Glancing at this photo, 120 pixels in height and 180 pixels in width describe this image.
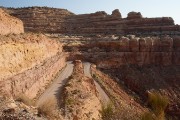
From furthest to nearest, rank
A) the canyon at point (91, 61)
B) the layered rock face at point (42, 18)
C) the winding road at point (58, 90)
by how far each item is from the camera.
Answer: the layered rock face at point (42, 18) → the winding road at point (58, 90) → the canyon at point (91, 61)

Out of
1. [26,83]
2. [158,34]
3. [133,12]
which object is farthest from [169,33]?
[26,83]

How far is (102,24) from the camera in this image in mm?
70938

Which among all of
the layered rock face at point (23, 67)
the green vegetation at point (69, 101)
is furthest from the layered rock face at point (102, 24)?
the green vegetation at point (69, 101)

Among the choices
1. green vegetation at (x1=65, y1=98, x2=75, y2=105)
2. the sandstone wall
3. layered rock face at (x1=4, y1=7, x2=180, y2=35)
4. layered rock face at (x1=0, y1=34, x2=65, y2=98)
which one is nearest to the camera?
layered rock face at (x1=0, y1=34, x2=65, y2=98)

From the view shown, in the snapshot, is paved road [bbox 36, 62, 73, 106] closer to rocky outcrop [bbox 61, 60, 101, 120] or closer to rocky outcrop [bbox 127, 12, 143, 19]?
rocky outcrop [bbox 61, 60, 101, 120]

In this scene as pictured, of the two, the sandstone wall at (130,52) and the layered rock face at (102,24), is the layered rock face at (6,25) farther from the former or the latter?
the layered rock face at (102,24)

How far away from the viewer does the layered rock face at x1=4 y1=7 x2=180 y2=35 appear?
68312 mm

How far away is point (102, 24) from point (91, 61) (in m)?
22.6

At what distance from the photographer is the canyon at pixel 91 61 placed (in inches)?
892

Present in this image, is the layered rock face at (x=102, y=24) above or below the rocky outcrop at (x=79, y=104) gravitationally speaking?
above

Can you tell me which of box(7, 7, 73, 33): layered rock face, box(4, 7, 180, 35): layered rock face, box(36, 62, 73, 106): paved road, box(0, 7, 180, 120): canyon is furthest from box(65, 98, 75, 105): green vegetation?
box(7, 7, 73, 33): layered rock face

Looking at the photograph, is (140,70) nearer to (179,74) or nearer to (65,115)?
(179,74)

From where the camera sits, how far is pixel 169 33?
66.4 m

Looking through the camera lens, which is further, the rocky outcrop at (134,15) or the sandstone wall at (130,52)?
the rocky outcrop at (134,15)
